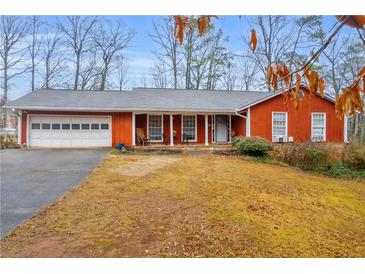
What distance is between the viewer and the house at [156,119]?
412 inches

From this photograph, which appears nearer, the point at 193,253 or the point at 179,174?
the point at 193,253

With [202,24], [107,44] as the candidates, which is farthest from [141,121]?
[202,24]

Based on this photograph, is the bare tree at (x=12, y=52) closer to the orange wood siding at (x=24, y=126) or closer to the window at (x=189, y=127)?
the orange wood siding at (x=24, y=126)

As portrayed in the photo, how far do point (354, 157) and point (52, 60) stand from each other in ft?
40.6

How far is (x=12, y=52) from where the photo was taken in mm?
7578

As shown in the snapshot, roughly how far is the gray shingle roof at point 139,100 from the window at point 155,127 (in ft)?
2.70

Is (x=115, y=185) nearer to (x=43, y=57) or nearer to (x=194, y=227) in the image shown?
(x=194, y=227)

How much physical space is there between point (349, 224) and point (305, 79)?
9.97 feet

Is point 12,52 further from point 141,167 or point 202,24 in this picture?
point 202,24

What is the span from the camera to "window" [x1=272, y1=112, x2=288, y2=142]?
35.1 feet

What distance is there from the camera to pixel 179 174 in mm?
5918


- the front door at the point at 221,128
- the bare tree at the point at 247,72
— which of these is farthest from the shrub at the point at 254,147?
the front door at the point at 221,128
